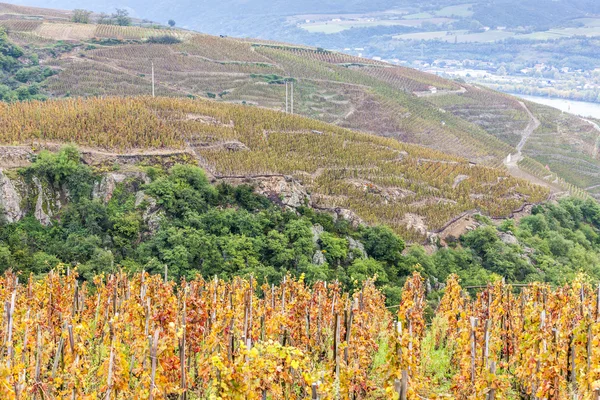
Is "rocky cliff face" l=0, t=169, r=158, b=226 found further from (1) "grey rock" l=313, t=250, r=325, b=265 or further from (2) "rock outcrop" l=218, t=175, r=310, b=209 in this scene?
(1) "grey rock" l=313, t=250, r=325, b=265

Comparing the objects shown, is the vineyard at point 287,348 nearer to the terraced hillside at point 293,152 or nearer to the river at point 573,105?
the terraced hillside at point 293,152

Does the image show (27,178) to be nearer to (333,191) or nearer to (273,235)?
(273,235)

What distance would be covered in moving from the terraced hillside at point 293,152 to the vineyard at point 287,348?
19.4m

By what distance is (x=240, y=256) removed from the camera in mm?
30094

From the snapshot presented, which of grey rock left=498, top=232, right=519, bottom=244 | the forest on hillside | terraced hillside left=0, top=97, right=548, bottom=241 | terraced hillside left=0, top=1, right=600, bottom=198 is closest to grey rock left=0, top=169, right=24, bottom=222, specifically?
the forest on hillside

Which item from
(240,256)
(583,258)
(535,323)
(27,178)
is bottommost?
(583,258)

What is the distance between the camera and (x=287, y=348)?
8578 millimetres

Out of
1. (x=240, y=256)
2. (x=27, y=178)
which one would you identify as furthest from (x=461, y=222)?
(x=27, y=178)

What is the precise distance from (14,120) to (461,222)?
2964cm

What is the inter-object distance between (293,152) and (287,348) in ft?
113

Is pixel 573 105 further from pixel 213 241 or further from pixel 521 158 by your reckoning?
pixel 213 241

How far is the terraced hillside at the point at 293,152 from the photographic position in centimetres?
3656

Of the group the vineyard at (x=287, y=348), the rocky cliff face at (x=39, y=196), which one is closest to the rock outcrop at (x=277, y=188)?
the rocky cliff face at (x=39, y=196)

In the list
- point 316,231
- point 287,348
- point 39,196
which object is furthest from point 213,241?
point 287,348
